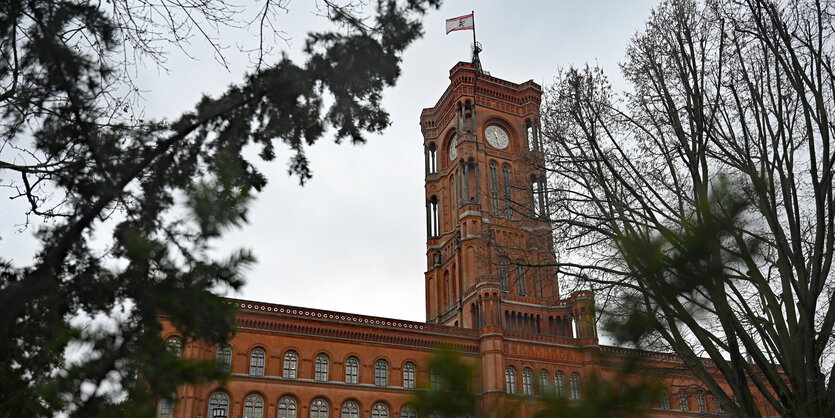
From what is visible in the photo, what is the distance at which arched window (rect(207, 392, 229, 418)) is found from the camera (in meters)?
29.1

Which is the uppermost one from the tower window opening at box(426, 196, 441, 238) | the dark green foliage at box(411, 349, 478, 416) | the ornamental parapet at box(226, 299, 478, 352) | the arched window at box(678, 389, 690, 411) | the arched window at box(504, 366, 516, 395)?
the tower window opening at box(426, 196, 441, 238)

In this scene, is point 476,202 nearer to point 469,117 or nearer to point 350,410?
point 469,117

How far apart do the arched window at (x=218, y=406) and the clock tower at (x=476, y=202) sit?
14.7 meters

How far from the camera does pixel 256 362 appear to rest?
30.8 metres

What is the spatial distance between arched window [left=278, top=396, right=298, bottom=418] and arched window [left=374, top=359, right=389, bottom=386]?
4.52 meters

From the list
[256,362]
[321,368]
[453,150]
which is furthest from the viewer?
[453,150]

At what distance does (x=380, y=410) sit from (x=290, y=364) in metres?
5.27

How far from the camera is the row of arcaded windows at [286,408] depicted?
29.2 m

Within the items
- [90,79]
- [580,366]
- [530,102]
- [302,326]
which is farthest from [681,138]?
[530,102]

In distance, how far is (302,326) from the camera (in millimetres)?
32312

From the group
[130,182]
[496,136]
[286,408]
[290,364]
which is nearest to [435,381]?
[130,182]

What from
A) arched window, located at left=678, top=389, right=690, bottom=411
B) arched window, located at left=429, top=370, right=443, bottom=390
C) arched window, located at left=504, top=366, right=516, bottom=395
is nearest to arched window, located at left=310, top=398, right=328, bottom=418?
arched window, located at left=504, top=366, right=516, bottom=395

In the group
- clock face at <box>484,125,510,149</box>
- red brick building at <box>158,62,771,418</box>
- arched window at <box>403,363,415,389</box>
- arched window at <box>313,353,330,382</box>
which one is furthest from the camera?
clock face at <box>484,125,510,149</box>

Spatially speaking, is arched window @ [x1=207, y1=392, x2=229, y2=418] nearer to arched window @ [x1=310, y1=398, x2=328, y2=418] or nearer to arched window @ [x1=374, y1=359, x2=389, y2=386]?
arched window @ [x1=310, y1=398, x2=328, y2=418]
